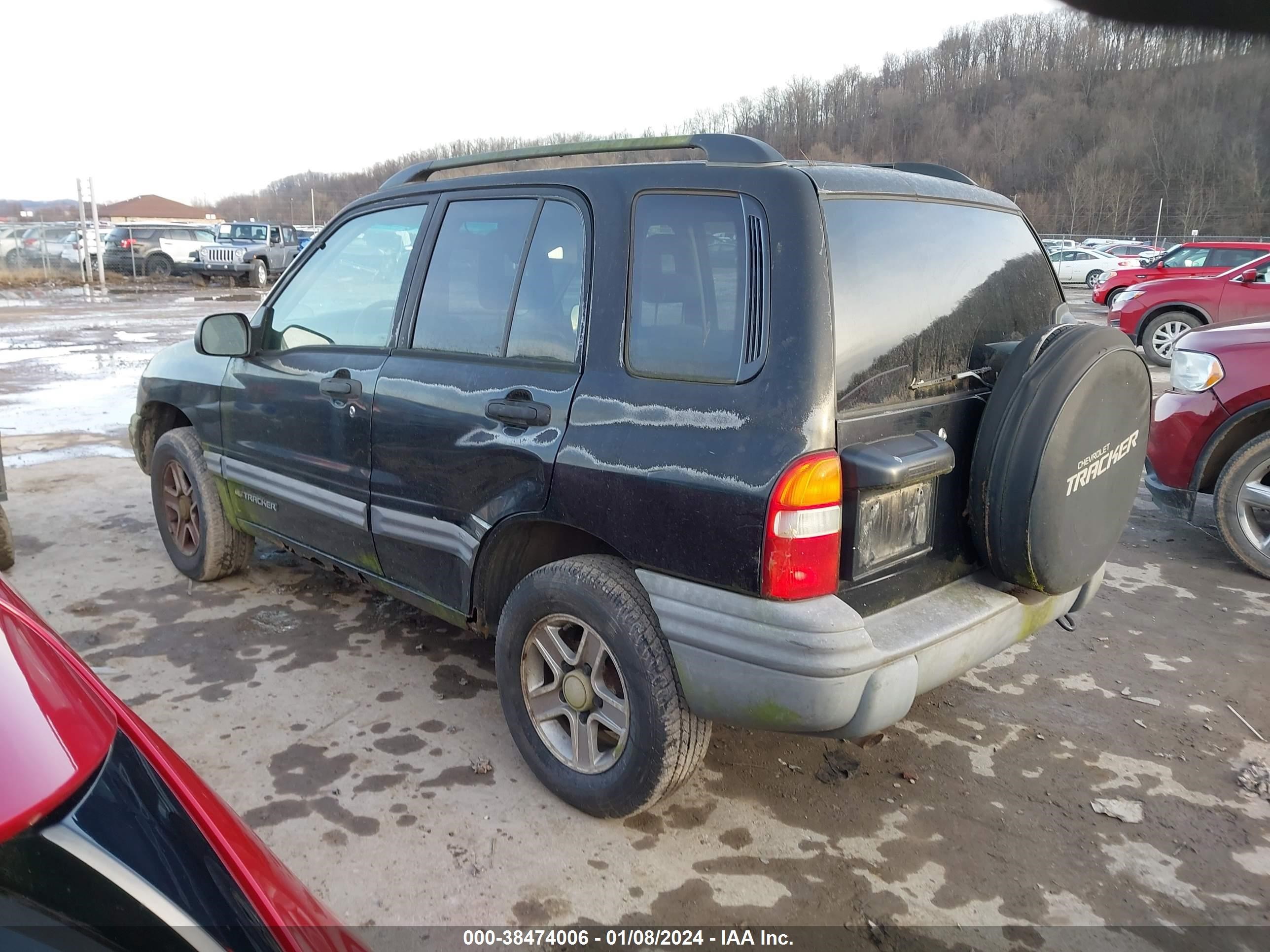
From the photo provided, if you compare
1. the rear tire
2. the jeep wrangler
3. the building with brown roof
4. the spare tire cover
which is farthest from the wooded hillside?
the building with brown roof

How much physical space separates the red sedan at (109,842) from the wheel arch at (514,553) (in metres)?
1.50

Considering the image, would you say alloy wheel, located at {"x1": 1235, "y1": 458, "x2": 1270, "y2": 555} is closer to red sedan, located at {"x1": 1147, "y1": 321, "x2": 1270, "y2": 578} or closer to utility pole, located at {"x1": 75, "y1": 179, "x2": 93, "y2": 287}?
red sedan, located at {"x1": 1147, "y1": 321, "x2": 1270, "y2": 578}

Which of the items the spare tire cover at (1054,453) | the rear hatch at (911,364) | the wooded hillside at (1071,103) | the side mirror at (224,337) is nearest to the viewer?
the wooded hillside at (1071,103)

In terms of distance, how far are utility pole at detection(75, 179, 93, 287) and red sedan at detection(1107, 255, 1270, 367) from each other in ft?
82.7

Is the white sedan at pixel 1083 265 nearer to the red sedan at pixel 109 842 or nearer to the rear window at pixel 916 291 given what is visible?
the rear window at pixel 916 291

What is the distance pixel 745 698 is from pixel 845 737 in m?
0.28

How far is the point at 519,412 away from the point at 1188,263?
59.2 feet

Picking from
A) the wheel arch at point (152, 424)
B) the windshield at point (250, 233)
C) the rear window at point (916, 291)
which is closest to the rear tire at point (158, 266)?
the windshield at point (250, 233)

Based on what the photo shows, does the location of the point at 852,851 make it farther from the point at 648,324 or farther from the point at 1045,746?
the point at 648,324

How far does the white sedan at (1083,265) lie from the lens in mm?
31703

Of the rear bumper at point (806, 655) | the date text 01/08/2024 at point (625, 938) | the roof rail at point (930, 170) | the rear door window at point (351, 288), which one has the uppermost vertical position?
the roof rail at point (930, 170)

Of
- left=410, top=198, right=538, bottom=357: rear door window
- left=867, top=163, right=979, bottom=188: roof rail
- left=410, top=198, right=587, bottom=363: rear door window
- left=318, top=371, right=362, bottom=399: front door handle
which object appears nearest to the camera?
left=410, top=198, right=587, bottom=363: rear door window

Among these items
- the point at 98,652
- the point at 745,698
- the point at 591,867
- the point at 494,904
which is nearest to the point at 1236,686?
the point at 745,698

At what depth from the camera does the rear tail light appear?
7.62 ft
